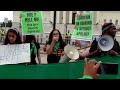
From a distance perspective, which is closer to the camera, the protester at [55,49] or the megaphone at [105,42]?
the megaphone at [105,42]

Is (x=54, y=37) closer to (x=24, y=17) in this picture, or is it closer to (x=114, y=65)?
(x=24, y=17)

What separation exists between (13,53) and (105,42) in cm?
147

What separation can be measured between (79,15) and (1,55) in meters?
1.44

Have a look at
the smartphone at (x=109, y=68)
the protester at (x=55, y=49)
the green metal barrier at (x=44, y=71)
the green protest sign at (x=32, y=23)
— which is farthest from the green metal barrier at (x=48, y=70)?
the green protest sign at (x=32, y=23)

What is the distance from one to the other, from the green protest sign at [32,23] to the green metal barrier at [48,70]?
570mm

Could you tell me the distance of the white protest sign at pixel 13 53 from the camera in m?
5.23

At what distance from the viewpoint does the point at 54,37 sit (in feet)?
18.7

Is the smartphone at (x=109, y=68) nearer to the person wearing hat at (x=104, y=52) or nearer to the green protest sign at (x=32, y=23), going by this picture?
the person wearing hat at (x=104, y=52)

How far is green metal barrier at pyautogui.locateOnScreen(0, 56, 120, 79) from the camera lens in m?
5.29

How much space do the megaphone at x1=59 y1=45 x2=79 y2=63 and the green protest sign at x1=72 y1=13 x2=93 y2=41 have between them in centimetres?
24

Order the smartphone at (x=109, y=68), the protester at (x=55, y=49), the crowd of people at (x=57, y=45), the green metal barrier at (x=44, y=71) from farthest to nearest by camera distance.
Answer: the protester at (x=55, y=49)
the green metal barrier at (x=44, y=71)
the crowd of people at (x=57, y=45)
the smartphone at (x=109, y=68)
